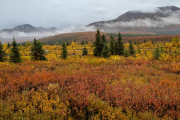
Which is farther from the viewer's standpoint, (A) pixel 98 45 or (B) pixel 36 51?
(A) pixel 98 45

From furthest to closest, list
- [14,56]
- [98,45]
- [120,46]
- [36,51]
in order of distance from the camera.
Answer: [120,46], [98,45], [36,51], [14,56]

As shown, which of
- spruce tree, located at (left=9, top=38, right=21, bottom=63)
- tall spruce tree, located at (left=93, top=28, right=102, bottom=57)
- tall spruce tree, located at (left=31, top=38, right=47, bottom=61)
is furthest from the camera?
tall spruce tree, located at (left=93, top=28, right=102, bottom=57)

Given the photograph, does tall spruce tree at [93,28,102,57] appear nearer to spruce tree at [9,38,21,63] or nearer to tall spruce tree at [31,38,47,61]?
tall spruce tree at [31,38,47,61]

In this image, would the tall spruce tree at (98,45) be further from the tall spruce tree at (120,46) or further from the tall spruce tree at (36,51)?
the tall spruce tree at (36,51)

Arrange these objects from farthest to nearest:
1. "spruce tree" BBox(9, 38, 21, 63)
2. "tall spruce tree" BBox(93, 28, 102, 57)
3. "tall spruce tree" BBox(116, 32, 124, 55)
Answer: "tall spruce tree" BBox(116, 32, 124, 55) → "tall spruce tree" BBox(93, 28, 102, 57) → "spruce tree" BBox(9, 38, 21, 63)

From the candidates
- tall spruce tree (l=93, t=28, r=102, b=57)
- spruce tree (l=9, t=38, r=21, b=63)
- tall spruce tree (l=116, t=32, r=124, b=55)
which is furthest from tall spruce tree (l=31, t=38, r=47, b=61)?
tall spruce tree (l=116, t=32, r=124, b=55)

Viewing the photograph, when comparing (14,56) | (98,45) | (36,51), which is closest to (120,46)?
(98,45)

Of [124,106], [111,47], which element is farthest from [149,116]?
[111,47]

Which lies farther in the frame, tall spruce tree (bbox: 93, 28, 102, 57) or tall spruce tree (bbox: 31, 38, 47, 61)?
tall spruce tree (bbox: 93, 28, 102, 57)

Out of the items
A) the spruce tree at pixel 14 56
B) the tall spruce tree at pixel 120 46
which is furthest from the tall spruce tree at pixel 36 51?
the tall spruce tree at pixel 120 46

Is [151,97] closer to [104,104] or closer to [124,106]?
[124,106]

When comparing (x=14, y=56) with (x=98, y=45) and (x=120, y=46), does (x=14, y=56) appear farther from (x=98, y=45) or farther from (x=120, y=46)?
(x=120, y=46)

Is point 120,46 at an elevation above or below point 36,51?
above

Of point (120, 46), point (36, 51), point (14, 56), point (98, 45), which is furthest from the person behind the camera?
point (120, 46)
